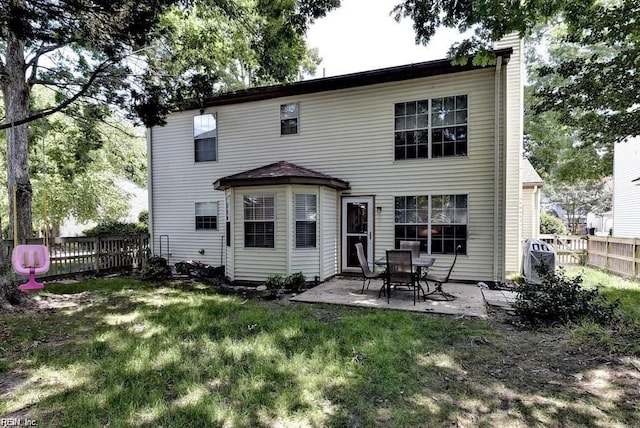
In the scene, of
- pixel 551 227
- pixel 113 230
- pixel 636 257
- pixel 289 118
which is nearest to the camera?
pixel 636 257

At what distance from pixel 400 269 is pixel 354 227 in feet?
10.1

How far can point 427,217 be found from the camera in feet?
28.5

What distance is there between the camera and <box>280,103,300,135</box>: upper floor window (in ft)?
32.7

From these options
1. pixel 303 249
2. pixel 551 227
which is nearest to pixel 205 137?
pixel 303 249

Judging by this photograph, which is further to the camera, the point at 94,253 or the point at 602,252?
the point at 602,252

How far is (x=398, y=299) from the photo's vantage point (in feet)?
22.6

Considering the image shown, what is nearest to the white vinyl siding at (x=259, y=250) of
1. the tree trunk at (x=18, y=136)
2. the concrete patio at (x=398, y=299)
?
the concrete patio at (x=398, y=299)

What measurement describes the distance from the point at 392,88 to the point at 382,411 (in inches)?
319

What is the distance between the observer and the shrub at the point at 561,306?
507 cm

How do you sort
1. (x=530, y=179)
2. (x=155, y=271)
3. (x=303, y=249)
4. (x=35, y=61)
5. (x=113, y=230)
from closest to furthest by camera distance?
(x=303, y=249)
(x=155, y=271)
(x=530, y=179)
(x=35, y=61)
(x=113, y=230)

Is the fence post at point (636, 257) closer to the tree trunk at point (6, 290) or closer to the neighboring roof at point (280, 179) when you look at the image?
the neighboring roof at point (280, 179)

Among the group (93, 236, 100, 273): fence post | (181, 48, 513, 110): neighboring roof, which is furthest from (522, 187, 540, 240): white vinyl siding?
(93, 236, 100, 273): fence post

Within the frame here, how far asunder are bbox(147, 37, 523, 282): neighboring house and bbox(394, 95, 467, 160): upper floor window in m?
0.03

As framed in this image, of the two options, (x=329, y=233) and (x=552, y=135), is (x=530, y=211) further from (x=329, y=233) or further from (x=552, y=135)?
(x=552, y=135)
